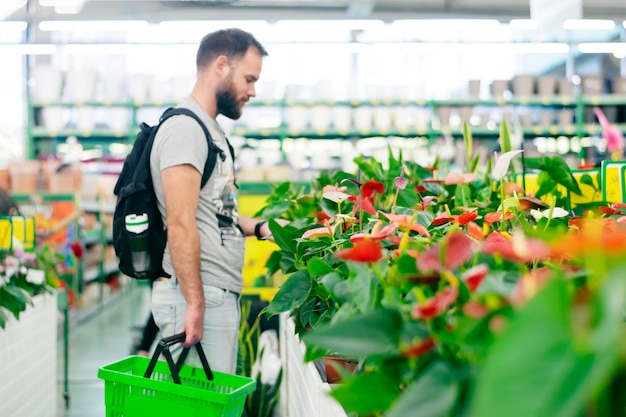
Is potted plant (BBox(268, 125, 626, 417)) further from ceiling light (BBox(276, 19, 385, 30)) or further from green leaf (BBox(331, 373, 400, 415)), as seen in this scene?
ceiling light (BBox(276, 19, 385, 30))

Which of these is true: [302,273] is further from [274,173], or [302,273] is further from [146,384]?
[274,173]

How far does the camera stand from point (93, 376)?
4148 millimetres

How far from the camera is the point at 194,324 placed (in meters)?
1.81

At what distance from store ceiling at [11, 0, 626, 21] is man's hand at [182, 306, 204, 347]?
921 centimetres

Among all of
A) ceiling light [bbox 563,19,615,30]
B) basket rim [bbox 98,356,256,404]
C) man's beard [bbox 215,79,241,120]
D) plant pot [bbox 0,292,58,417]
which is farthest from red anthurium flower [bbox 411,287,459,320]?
ceiling light [bbox 563,19,615,30]

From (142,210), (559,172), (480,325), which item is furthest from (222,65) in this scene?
(480,325)

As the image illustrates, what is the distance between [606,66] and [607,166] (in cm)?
1049

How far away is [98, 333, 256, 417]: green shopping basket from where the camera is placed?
134 cm

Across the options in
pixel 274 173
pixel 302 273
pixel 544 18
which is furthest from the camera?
pixel 274 173

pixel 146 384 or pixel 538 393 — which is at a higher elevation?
pixel 538 393

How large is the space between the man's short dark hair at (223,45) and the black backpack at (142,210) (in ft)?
0.87

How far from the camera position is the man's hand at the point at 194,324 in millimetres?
1797

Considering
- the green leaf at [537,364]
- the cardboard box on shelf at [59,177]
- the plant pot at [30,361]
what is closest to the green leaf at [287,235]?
the green leaf at [537,364]

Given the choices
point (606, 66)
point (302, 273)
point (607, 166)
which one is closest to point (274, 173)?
point (607, 166)
